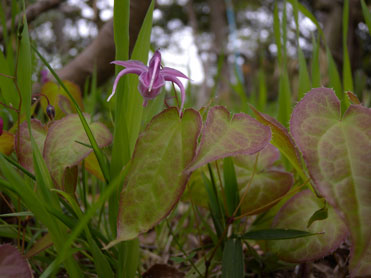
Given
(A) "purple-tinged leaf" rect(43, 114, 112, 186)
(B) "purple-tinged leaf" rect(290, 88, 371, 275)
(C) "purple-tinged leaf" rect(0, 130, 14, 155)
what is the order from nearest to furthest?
(B) "purple-tinged leaf" rect(290, 88, 371, 275)
(A) "purple-tinged leaf" rect(43, 114, 112, 186)
(C) "purple-tinged leaf" rect(0, 130, 14, 155)

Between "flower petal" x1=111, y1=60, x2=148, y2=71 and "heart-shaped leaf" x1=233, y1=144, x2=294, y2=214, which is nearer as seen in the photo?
"flower petal" x1=111, y1=60, x2=148, y2=71

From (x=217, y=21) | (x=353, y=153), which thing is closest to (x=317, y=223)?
(x=353, y=153)

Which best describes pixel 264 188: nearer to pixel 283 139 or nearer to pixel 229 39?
pixel 283 139

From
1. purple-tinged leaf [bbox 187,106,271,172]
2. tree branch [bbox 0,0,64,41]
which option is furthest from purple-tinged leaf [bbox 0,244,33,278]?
tree branch [bbox 0,0,64,41]

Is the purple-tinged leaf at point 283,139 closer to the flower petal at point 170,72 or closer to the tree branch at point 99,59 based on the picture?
the flower petal at point 170,72

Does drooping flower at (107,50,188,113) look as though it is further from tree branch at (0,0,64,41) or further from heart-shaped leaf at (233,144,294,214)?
tree branch at (0,0,64,41)

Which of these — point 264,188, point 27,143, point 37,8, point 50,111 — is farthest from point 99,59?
point 264,188

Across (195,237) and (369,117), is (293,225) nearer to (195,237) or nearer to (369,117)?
(369,117)

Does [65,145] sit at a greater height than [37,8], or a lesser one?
lesser
